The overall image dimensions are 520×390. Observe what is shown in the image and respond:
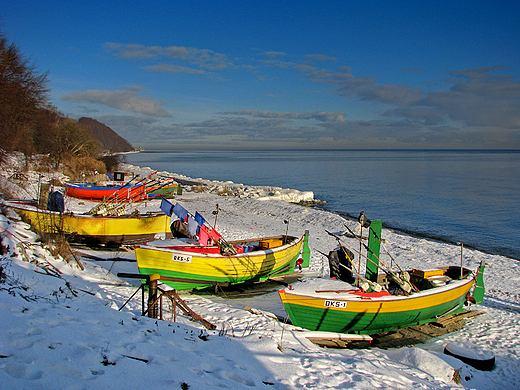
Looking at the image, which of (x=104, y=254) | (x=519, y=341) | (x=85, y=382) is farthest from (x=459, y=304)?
(x=104, y=254)

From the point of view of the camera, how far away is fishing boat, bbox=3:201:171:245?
618 inches

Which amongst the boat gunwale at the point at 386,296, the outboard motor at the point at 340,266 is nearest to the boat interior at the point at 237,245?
the outboard motor at the point at 340,266

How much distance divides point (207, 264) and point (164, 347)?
6.29 metres

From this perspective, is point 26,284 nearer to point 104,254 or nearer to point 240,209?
point 104,254

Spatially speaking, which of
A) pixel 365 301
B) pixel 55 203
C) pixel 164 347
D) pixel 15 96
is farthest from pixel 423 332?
pixel 15 96

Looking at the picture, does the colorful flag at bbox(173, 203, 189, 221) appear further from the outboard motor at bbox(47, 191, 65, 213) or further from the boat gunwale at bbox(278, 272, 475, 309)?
the outboard motor at bbox(47, 191, 65, 213)

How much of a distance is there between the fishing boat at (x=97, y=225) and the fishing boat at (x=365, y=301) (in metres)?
9.48

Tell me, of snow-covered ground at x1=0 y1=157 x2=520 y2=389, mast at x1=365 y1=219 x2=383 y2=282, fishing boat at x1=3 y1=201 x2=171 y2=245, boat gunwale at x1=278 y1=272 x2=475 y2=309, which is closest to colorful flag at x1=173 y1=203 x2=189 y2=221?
snow-covered ground at x1=0 y1=157 x2=520 y2=389

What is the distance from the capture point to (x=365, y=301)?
10.0m

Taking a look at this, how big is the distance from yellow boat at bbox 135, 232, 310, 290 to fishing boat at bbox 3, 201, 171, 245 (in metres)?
5.00

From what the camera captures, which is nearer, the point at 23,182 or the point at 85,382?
the point at 85,382

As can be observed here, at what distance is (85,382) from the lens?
15.2 feet

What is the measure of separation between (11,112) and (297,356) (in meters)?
25.9

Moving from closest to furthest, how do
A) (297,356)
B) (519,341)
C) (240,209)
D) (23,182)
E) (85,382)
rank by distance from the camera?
(85,382) < (297,356) < (519,341) < (23,182) < (240,209)
